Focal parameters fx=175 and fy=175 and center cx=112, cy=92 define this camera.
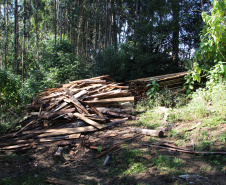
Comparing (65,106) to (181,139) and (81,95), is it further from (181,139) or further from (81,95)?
(181,139)

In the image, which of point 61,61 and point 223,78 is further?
point 61,61

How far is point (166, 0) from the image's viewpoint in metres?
15.4

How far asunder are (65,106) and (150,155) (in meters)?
4.31

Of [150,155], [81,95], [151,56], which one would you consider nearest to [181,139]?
[150,155]

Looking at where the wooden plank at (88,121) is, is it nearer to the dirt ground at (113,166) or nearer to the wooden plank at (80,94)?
the dirt ground at (113,166)

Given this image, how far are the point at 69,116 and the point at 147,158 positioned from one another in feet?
11.8

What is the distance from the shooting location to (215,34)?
5570 mm

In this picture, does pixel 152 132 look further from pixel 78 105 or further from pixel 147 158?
pixel 78 105

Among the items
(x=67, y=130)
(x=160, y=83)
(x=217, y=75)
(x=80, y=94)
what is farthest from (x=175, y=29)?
(x=67, y=130)

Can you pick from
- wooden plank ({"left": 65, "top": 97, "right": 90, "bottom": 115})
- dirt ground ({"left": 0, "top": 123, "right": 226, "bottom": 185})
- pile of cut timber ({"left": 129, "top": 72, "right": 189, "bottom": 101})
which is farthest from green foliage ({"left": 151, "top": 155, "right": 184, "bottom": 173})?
pile of cut timber ({"left": 129, "top": 72, "right": 189, "bottom": 101})

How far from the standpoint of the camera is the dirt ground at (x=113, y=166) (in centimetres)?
304

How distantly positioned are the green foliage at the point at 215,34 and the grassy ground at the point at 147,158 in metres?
1.36

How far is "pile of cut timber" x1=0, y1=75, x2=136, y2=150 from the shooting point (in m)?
5.49

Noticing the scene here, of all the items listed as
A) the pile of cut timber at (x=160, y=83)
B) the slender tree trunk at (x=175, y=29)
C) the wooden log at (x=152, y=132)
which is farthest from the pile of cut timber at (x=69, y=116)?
the slender tree trunk at (x=175, y=29)
